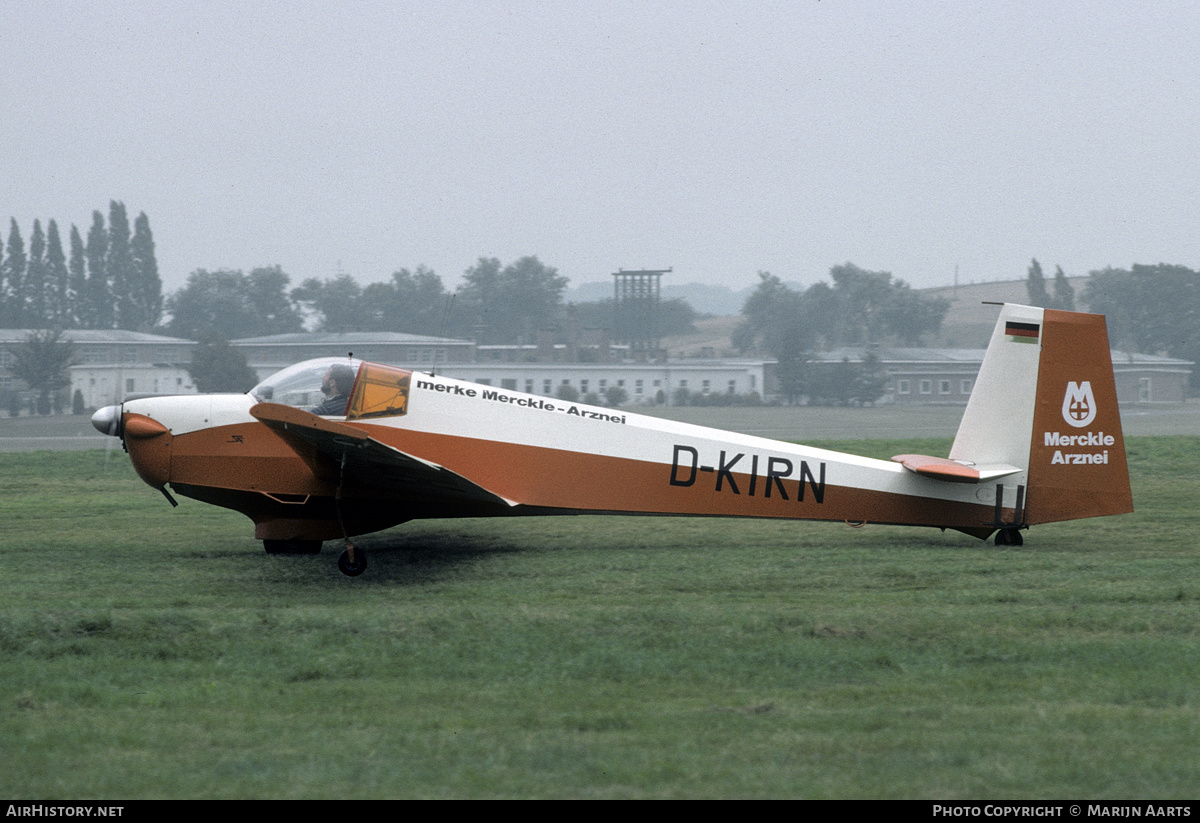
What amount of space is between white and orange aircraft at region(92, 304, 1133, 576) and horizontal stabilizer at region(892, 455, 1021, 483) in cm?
2

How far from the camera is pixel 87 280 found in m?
110

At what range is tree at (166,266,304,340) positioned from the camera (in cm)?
11356

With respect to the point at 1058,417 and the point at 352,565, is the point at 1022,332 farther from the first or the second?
the point at 352,565

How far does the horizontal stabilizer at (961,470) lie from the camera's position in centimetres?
1079

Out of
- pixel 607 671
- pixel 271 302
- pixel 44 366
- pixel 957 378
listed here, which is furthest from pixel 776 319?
pixel 607 671

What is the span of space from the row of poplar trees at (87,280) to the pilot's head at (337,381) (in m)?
106

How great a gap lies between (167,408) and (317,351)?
224 feet

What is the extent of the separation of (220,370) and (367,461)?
167 feet

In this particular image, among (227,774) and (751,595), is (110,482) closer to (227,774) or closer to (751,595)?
(751,595)

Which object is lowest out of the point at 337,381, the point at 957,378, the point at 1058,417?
the point at 957,378

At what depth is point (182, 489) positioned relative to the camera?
10812 millimetres

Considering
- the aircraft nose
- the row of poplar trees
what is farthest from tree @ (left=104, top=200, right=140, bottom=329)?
the aircraft nose

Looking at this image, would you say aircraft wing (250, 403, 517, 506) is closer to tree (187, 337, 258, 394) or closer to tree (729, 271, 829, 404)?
tree (187, 337, 258, 394)

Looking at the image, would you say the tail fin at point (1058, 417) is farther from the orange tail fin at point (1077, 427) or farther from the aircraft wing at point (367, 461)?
the aircraft wing at point (367, 461)
